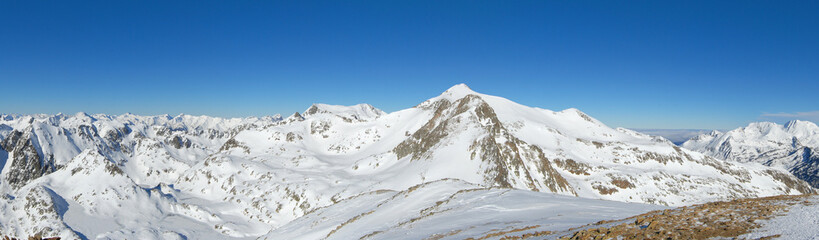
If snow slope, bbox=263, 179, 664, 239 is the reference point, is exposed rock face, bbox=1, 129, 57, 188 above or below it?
above

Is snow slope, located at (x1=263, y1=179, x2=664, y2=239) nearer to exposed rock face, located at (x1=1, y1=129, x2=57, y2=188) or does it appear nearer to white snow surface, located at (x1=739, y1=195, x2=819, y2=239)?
white snow surface, located at (x1=739, y1=195, x2=819, y2=239)

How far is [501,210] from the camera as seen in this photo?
2280cm

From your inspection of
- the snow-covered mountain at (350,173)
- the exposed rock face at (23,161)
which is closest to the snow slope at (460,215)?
the snow-covered mountain at (350,173)

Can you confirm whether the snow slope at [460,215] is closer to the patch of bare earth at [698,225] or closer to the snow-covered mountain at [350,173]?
the patch of bare earth at [698,225]

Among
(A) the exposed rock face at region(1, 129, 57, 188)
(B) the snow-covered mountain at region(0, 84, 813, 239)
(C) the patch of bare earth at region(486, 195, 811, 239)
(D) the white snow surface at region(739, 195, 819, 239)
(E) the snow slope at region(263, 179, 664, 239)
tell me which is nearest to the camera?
(D) the white snow surface at region(739, 195, 819, 239)

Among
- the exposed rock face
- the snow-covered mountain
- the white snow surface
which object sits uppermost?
the exposed rock face

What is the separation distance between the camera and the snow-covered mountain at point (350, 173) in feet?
310

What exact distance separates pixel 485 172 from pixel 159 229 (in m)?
87.6

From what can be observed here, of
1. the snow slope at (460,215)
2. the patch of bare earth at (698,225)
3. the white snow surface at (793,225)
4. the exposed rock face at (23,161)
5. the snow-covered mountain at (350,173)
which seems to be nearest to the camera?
the white snow surface at (793,225)

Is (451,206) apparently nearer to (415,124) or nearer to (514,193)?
(514,193)

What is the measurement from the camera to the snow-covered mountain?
94.6 metres

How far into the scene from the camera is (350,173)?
12025 cm

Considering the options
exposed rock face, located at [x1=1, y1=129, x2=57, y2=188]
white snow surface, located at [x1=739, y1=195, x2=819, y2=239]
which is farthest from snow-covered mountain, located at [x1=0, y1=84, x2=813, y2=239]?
white snow surface, located at [x1=739, y1=195, x2=819, y2=239]

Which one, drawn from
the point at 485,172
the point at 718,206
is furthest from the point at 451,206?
the point at 485,172
